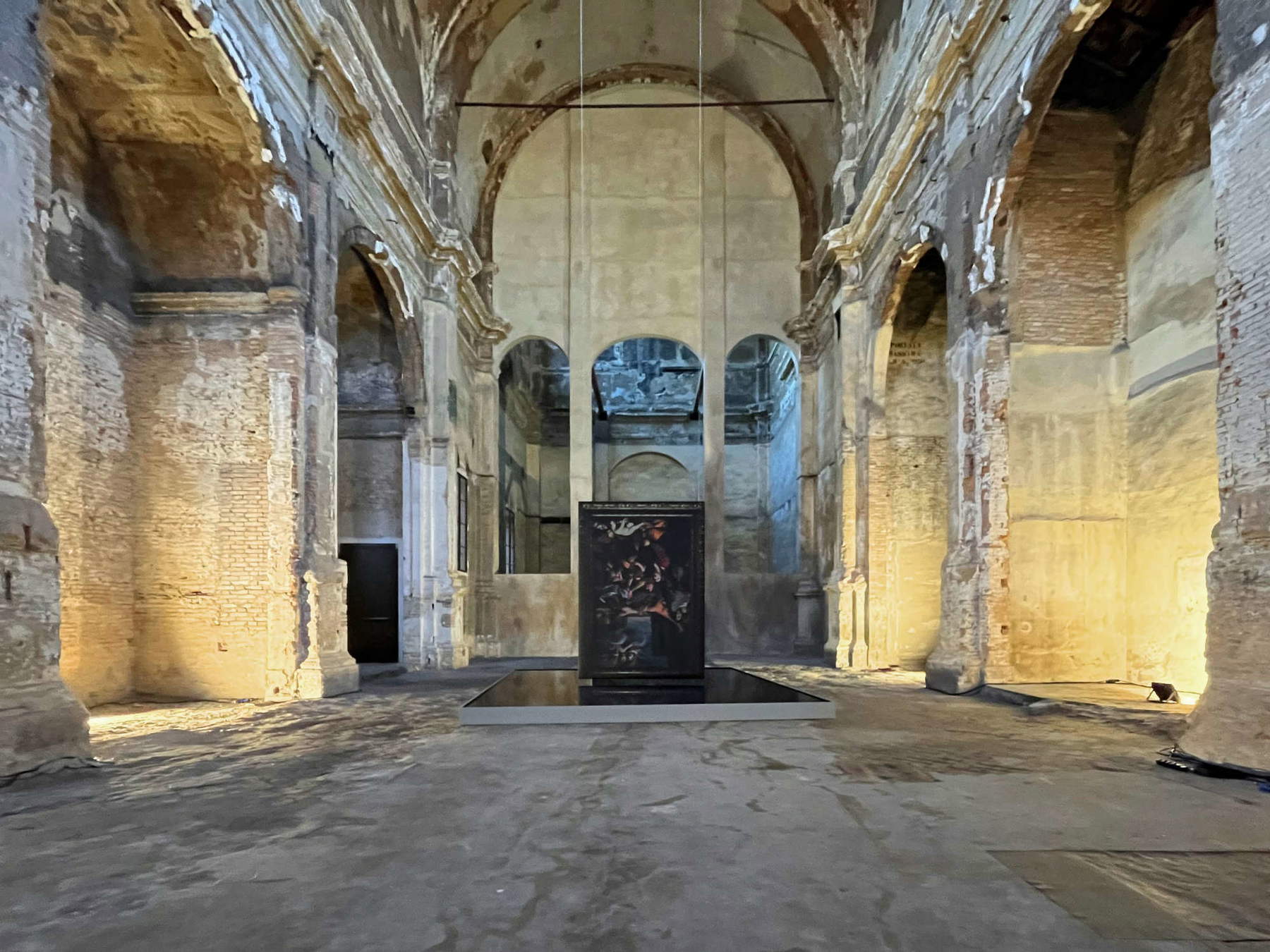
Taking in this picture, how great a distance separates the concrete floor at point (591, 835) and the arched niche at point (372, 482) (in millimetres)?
5944

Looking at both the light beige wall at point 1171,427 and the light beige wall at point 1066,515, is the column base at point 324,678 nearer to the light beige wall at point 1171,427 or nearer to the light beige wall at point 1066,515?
the light beige wall at point 1066,515

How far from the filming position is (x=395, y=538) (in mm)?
12156

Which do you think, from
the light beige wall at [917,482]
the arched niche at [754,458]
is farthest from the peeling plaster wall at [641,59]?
the arched niche at [754,458]

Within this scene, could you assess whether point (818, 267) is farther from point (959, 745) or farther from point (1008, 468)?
point (959, 745)

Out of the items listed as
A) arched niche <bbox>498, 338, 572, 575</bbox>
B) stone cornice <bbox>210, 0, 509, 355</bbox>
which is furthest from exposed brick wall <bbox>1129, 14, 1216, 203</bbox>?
arched niche <bbox>498, 338, 572, 575</bbox>

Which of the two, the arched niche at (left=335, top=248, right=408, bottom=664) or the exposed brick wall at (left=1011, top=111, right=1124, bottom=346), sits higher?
the exposed brick wall at (left=1011, top=111, right=1124, bottom=346)

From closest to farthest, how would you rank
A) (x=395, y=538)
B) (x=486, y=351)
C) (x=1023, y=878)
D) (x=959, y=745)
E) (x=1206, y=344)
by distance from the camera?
(x=1023, y=878), (x=959, y=745), (x=1206, y=344), (x=395, y=538), (x=486, y=351)

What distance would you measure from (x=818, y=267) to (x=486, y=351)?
20.9 feet

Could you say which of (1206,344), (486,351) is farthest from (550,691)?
(486,351)

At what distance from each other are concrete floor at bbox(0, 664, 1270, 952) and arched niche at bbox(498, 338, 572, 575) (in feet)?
45.2

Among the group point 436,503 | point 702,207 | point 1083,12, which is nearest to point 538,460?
point 702,207

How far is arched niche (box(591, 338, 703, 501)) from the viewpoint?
22.8 m

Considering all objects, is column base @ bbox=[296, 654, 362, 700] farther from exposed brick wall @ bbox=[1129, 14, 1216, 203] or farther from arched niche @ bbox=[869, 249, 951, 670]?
exposed brick wall @ bbox=[1129, 14, 1216, 203]

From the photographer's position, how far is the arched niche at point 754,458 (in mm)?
20938
